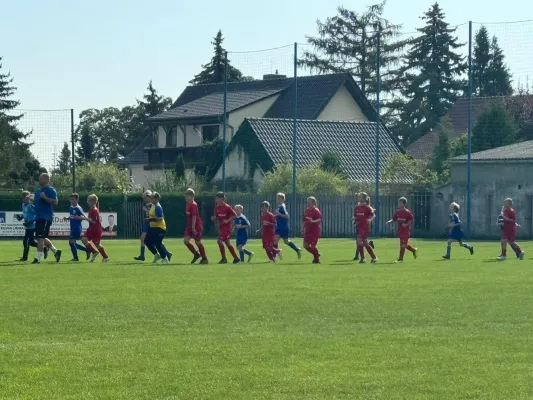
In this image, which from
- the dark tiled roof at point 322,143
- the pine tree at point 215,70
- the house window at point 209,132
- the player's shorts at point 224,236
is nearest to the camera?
the player's shorts at point 224,236

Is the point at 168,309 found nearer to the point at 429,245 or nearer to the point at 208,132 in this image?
the point at 429,245

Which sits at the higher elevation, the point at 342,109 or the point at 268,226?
the point at 342,109

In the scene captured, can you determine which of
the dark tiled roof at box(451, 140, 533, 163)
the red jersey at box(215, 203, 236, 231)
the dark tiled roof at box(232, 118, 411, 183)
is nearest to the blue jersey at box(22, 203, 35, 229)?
the red jersey at box(215, 203, 236, 231)

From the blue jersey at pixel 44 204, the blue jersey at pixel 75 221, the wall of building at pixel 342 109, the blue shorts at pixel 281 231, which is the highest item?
the wall of building at pixel 342 109

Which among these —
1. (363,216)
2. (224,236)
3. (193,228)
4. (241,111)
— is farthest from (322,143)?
(193,228)

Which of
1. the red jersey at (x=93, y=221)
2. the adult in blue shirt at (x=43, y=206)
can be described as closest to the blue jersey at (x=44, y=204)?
the adult in blue shirt at (x=43, y=206)

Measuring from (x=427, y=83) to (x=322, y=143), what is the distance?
32.9 meters

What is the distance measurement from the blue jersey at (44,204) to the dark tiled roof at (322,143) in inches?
1466

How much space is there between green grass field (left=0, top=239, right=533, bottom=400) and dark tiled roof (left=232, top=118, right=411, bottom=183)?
41963mm

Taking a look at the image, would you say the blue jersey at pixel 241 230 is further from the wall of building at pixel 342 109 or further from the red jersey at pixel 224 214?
the wall of building at pixel 342 109

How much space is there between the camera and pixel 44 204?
1014 inches

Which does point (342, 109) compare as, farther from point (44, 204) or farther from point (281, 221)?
point (44, 204)

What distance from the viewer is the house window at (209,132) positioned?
75625mm

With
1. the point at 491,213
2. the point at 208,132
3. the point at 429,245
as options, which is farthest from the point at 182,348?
the point at 208,132
